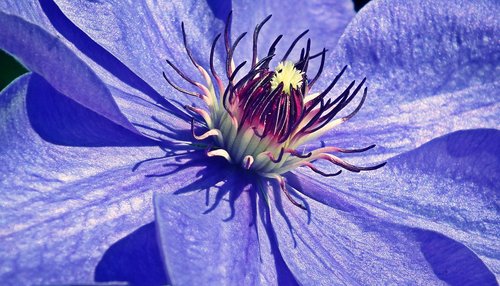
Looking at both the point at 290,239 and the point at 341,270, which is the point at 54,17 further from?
the point at 341,270

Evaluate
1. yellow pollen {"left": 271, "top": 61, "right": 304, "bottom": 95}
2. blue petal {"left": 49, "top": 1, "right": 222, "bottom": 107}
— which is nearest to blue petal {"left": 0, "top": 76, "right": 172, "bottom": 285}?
blue petal {"left": 49, "top": 1, "right": 222, "bottom": 107}

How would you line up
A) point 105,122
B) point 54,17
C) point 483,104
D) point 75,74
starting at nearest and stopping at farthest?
point 75,74, point 105,122, point 54,17, point 483,104

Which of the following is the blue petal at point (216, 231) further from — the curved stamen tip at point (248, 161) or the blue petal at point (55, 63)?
the blue petal at point (55, 63)

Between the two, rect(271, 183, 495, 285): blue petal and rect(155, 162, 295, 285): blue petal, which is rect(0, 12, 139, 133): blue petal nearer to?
rect(155, 162, 295, 285): blue petal

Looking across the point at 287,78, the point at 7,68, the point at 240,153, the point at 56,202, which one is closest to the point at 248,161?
the point at 240,153

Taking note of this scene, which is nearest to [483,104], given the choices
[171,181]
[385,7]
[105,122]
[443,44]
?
[443,44]

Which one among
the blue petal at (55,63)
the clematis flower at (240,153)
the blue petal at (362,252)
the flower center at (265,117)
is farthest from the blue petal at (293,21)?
the blue petal at (55,63)
